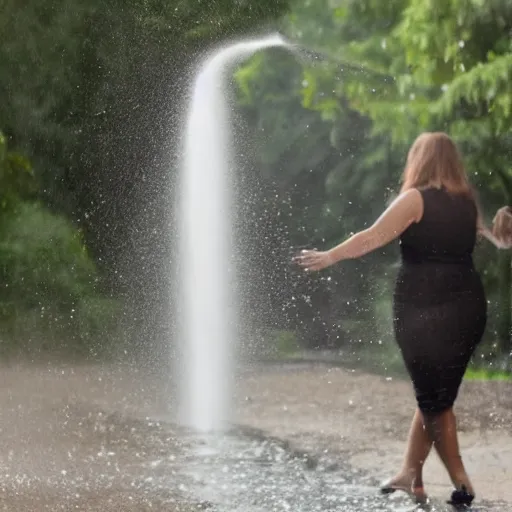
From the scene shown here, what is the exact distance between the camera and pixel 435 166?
203 centimetres

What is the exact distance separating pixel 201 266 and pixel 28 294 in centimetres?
47

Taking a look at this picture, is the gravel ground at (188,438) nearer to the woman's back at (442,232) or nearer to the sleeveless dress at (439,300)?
the sleeveless dress at (439,300)

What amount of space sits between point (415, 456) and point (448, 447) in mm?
76

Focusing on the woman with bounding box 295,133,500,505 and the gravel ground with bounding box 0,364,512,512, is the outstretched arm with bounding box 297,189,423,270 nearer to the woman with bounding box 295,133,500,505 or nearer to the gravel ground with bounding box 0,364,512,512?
the woman with bounding box 295,133,500,505

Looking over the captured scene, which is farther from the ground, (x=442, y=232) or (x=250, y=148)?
(x=250, y=148)

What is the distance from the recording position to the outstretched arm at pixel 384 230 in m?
2.02

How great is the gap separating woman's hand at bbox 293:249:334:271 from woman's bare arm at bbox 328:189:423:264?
3 cm

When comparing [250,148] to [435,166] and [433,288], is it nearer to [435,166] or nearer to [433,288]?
[435,166]

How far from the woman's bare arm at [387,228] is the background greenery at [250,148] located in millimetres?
23

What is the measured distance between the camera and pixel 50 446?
235cm

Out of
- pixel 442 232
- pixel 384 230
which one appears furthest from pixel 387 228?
pixel 442 232

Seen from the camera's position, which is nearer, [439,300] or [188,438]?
[439,300]

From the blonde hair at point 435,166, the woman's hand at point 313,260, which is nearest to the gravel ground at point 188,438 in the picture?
the woman's hand at point 313,260

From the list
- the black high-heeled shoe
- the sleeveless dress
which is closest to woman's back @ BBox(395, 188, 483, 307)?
the sleeveless dress
